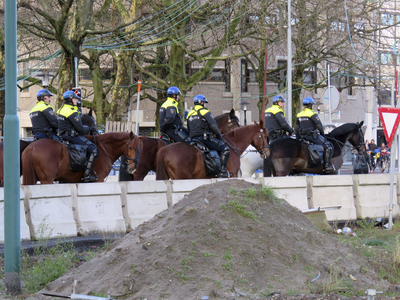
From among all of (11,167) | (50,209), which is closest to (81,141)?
(50,209)

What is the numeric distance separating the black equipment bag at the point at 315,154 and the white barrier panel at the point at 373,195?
2.22 meters

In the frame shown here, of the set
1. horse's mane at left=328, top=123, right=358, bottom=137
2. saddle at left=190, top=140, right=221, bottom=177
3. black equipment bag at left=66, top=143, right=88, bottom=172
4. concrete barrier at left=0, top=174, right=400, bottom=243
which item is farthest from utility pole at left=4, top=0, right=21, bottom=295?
horse's mane at left=328, top=123, right=358, bottom=137

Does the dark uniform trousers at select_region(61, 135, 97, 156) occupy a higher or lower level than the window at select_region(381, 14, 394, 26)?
lower

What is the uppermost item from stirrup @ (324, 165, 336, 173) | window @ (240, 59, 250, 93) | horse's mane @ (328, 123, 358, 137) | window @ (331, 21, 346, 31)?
window @ (331, 21, 346, 31)

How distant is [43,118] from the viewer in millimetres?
11539

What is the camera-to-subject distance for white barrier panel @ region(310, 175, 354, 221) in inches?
464

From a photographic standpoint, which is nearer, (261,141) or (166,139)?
(166,139)

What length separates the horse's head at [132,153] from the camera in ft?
41.0

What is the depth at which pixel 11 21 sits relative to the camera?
6129 mm

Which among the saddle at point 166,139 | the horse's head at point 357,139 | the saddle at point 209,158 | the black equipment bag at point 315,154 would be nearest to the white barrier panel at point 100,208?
the saddle at point 209,158

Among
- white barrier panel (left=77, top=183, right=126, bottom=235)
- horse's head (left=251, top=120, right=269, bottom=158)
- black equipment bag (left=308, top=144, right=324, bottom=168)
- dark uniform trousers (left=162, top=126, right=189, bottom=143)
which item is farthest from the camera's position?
black equipment bag (left=308, top=144, right=324, bottom=168)

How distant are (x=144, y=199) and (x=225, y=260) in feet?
15.9

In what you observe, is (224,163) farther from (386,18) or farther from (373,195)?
(386,18)

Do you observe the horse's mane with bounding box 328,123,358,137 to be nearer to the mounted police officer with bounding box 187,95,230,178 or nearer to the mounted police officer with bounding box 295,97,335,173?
the mounted police officer with bounding box 295,97,335,173
